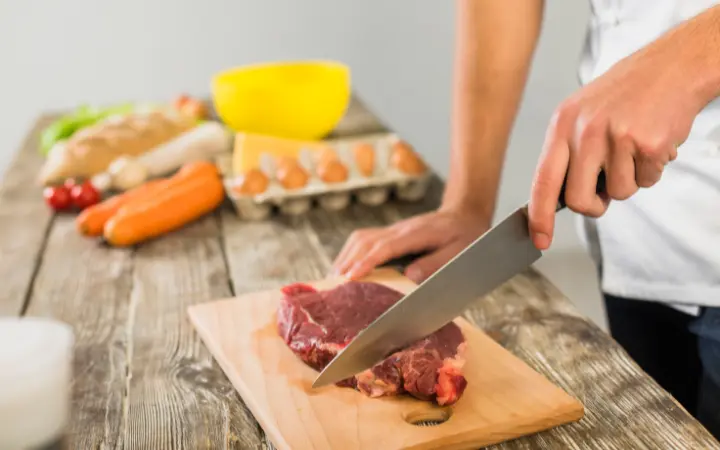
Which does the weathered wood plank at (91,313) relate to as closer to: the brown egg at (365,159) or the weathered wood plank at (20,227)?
the weathered wood plank at (20,227)

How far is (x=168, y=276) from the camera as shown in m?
1.33

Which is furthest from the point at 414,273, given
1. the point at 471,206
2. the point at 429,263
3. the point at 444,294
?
the point at 444,294

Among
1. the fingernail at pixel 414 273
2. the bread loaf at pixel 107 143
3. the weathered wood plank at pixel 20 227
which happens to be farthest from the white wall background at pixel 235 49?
the fingernail at pixel 414 273

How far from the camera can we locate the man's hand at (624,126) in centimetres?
84

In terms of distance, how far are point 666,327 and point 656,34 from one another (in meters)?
0.45

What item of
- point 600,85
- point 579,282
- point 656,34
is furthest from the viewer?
point 579,282

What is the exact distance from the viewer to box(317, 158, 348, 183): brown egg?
62.6 inches

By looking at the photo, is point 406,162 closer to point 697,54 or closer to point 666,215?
point 666,215

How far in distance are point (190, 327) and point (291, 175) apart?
494 millimetres

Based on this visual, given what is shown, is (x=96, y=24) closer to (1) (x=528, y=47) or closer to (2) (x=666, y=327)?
(1) (x=528, y=47)

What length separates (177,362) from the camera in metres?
1.05

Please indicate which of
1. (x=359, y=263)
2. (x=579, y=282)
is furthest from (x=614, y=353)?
(x=579, y=282)

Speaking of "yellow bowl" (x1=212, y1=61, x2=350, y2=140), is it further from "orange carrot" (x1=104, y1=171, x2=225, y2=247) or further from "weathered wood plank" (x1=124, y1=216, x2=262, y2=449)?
"weathered wood plank" (x1=124, y1=216, x2=262, y2=449)

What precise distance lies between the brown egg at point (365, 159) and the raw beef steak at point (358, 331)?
1.69 feet
